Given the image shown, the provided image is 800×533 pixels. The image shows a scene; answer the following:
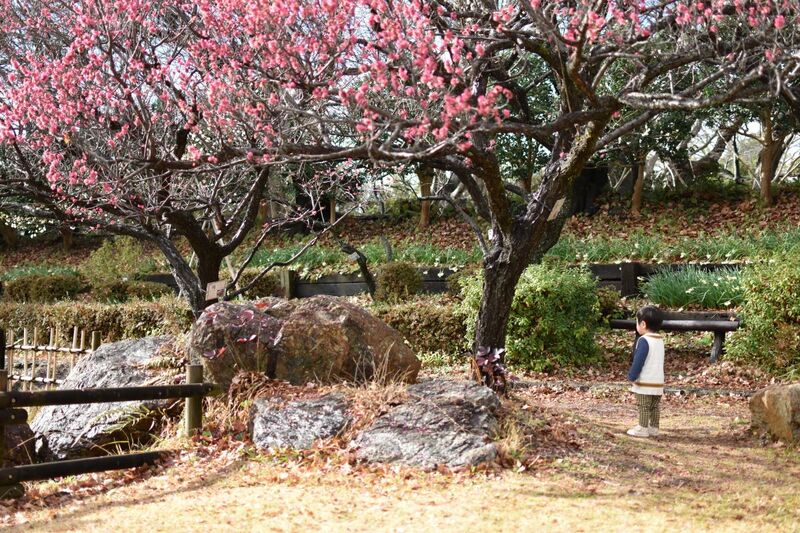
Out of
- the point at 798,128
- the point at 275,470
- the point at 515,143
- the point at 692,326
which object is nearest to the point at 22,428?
the point at 275,470

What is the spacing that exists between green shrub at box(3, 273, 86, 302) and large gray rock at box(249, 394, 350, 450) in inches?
494

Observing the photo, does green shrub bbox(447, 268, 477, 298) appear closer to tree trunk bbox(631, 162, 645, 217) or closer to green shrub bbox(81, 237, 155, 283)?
tree trunk bbox(631, 162, 645, 217)

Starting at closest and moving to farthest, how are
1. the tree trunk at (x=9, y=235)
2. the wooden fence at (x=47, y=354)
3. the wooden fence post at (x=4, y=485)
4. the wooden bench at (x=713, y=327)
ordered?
1. the wooden fence post at (x=4, y=485)
2. the wooden bench at (x=713, y=327)
3. the wooden fence at (x=47, y=354)
4. the tree trunk at (x=9, y=235)

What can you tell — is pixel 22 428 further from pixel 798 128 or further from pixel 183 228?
pixel 798 128

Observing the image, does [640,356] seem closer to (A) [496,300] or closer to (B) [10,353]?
(A) [496,300]

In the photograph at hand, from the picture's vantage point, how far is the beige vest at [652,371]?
709 cm

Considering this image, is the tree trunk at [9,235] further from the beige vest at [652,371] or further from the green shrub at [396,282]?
the beige vest at [652,371]

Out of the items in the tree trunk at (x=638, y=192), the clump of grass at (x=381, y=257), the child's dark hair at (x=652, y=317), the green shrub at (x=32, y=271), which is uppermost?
the tree trunk at (x=638, y=192)

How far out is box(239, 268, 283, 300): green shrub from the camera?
1655cm

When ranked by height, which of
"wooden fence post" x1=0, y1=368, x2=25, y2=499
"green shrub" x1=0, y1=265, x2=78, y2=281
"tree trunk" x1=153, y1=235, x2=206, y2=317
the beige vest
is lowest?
"wooden fence post" x1=0, y1=368, x2=25, y2=499

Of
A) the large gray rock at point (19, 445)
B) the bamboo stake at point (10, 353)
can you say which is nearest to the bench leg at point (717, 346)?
the large gray rock at point (19, 445)

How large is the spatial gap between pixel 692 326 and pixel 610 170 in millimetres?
12182

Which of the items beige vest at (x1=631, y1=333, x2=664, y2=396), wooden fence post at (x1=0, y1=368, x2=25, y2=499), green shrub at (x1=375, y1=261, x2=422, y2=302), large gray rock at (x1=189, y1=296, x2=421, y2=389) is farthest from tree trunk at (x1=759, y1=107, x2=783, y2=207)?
wooden fence post at (x1=0, y1=368, x2=25, y2=499)

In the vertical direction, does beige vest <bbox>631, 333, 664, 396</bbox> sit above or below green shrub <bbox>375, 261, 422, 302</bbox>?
below
